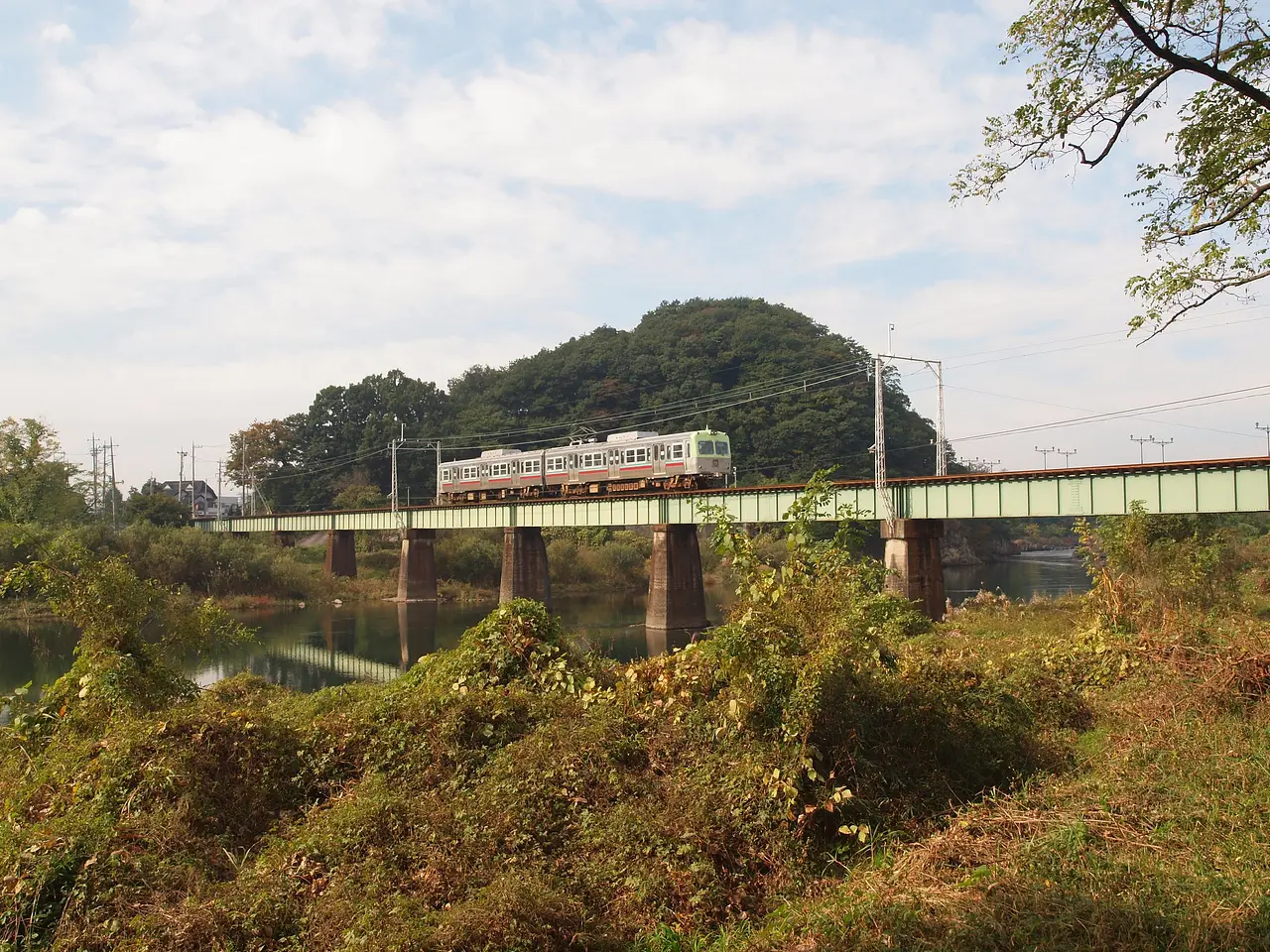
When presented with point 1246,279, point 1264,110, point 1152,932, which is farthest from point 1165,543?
point 1152,932

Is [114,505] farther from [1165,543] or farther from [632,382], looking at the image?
[1165,543]

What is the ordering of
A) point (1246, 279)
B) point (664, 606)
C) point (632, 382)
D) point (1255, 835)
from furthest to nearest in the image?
point (632, 382)
point (664, 606)
point (1246, 279)
point (1255, 835)

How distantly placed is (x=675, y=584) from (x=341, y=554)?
1189 inches

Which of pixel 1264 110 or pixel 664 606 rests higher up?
pixel 1264 110

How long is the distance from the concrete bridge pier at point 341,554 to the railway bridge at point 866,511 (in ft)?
8.26

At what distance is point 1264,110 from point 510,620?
38.1 ft

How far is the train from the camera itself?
41.2 meters

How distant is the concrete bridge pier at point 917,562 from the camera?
2988cm

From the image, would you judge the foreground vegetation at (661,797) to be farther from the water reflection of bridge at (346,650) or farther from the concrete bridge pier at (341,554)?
the concrete bridge pier at (341,554)

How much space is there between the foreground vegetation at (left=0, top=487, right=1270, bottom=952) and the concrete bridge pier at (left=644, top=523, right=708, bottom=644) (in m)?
27.0

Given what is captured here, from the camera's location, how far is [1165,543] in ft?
73.9

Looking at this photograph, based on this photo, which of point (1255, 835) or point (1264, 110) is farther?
point (1264, 110)

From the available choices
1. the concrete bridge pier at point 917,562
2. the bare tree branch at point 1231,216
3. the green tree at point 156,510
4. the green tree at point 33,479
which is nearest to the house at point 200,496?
the green tree at point 156,510

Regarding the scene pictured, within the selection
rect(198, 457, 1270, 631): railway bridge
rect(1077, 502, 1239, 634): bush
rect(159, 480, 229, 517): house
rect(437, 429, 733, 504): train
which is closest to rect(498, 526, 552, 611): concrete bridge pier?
rect(198, 457, 1270, 631): railway bridge
